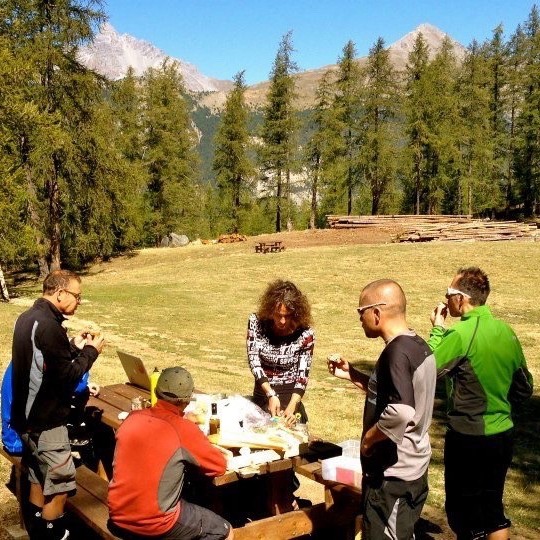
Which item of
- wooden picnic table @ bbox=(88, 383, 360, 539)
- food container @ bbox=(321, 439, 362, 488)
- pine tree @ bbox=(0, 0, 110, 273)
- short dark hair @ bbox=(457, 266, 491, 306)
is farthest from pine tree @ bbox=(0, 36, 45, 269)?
short dark hair @ bbox=(457, 266, 491, 306)

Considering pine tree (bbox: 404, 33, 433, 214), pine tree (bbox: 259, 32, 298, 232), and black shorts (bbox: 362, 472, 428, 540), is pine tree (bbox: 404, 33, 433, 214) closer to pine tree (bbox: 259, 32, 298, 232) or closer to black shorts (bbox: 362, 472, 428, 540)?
pine tree (bbox: 259, 32, 298, 232)

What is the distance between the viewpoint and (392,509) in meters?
3.55

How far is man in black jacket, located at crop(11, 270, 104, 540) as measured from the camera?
4.39 meters

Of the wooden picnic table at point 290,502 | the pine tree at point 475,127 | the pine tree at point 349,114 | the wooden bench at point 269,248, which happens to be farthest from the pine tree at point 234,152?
the wooden picnic table at point 290,502

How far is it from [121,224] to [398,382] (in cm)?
3149

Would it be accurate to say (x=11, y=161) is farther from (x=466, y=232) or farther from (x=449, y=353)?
(x=466, y=232)

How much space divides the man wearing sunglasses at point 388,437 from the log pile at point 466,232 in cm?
3207

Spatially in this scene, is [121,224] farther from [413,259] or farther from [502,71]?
[502,71]

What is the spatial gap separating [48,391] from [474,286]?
3.29 metres

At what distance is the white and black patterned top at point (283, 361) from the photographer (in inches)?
223

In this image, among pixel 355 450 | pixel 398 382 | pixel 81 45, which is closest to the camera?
pixel 398 382

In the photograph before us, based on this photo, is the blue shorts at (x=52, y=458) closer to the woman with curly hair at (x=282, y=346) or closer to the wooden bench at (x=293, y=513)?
the wooden bench at (x=293, y=513)

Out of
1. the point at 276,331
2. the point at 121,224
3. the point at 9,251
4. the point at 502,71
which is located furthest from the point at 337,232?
the point at 276,331

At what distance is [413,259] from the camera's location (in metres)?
28.4
